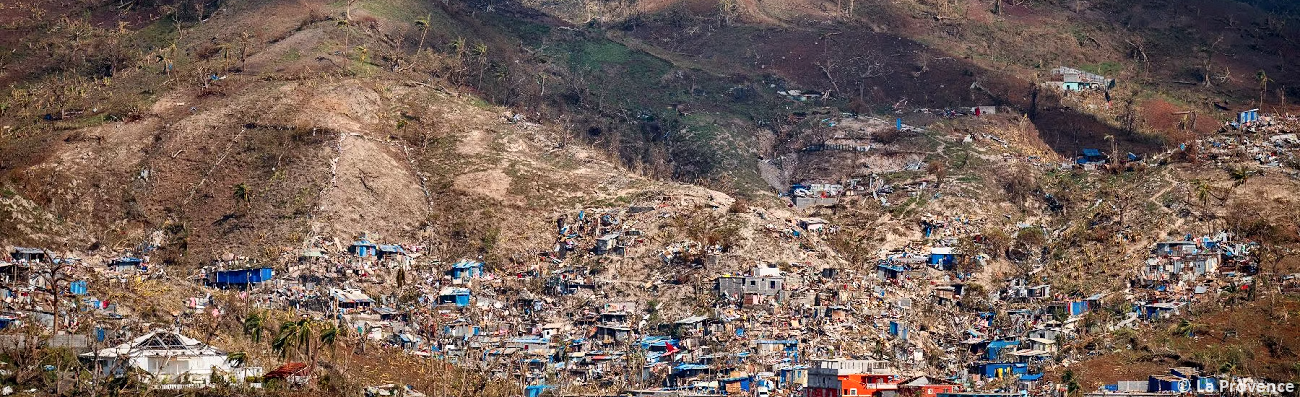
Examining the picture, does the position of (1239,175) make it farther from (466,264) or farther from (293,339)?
(293,339)

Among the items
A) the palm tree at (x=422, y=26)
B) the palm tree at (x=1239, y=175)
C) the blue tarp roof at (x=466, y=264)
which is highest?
the palm tree at (x=422, y=26)

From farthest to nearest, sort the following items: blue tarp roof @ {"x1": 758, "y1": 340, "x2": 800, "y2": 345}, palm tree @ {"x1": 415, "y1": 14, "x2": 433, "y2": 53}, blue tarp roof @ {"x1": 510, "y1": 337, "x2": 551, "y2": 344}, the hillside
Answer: palm tree @ {"x1": 415, "y1": 14, "x2": 433, "y2": 53} < blue tarp roof @ {"x1": 510, "y1": 337, "x2": 551, "y2": 344} < blue tarp roof @ {"x1": 758, "y1": 340, "x2": 800, "y2": 345} < the hillside

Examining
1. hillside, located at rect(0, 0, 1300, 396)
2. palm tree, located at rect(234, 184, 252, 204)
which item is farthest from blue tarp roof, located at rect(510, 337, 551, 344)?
palm tree, located at rect(234, 184, 252, 204)

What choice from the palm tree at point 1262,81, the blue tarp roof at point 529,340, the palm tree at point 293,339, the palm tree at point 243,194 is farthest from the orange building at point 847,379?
the palm tree at point 1262,81

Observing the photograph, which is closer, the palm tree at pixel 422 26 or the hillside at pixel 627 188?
the hillside at pixel 627 188

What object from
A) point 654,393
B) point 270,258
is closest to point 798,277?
point 654,393

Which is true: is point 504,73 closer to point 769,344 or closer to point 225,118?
point 225,118

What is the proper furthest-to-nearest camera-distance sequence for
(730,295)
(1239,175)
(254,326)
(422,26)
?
(422,26)
(1239,175)
(730,295)
(254,326)

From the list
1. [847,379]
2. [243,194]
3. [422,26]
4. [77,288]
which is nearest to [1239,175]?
[847,379]

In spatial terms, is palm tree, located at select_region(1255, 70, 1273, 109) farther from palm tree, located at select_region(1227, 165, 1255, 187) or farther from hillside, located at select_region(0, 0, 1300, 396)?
palm tree, located at select_region(1227, 165, 1255, 187)

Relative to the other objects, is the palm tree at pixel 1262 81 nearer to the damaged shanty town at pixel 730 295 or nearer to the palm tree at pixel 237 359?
the damaged shanty town at pixel 730 295

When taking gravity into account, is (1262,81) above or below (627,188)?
above
